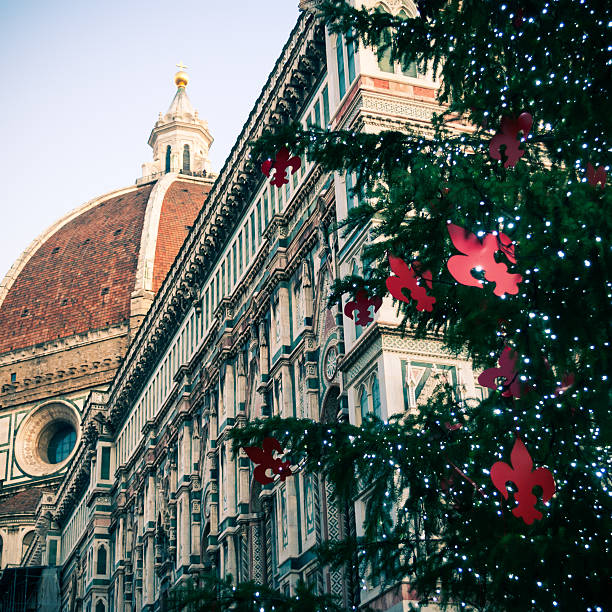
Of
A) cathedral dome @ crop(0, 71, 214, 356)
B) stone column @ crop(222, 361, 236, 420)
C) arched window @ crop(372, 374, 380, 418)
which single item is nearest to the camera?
arched window @ crop(372, 374, 380, 418)

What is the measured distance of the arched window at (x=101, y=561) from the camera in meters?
35.9

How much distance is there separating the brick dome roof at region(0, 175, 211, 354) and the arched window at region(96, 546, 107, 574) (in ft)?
107

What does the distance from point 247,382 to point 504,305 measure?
16676mm

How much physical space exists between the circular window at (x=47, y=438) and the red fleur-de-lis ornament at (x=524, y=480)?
55.7 m

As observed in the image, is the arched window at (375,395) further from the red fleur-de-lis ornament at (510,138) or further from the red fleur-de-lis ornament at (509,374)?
the red fleur-de-lis ornament at (510,138)

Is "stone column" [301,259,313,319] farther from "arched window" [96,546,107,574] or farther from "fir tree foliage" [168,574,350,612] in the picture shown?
"arched window" [96,546,107,574]

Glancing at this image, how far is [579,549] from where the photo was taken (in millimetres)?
7383

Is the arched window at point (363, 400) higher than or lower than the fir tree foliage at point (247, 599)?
higher

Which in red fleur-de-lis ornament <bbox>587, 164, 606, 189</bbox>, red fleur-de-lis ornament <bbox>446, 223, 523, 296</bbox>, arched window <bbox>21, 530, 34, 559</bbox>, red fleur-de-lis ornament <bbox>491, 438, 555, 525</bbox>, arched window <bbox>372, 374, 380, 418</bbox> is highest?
arched window <bbox>21, 530, 34, 559</bbox>

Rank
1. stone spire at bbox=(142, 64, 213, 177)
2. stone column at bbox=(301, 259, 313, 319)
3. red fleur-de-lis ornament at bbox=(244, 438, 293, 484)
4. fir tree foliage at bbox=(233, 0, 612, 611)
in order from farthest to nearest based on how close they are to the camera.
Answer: stone spire at bbox=(142, 64, 213, 177), stone column at bbox=(301, 259, 313, 319), red fleur-de-lis ornament at bbox=(244, 438, 293, 484), fir tree foliage at bbox=(233, 0, 612, 611)

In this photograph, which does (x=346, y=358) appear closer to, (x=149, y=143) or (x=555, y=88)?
(x=555, y=88)

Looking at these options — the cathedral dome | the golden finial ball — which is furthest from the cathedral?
the golden finial ball

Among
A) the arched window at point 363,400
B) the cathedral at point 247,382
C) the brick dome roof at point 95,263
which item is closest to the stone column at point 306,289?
the cathedral at point 247,382

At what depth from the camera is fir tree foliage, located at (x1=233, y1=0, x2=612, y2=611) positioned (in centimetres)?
747
